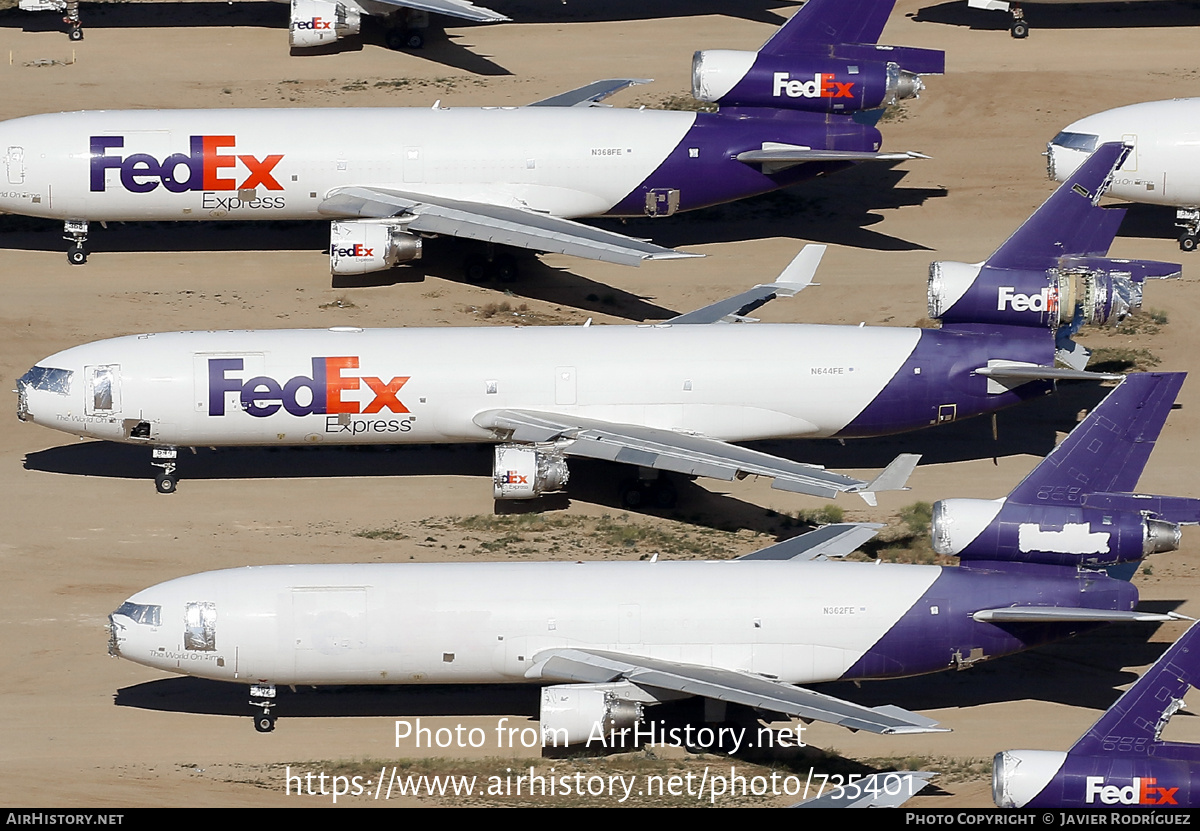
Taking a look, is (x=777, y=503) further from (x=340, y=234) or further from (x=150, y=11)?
(x=150, y=11)

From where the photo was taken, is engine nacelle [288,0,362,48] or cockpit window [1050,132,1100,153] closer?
cockpit window [1050,132,1100,153]

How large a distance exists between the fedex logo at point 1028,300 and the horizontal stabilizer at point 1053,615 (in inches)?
489

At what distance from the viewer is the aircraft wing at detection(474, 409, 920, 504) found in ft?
217

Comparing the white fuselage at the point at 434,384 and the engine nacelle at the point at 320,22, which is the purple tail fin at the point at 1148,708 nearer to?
the white fuselage at the point at 434,384

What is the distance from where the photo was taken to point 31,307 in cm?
7769

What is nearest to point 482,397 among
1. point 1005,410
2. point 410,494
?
point 410,494

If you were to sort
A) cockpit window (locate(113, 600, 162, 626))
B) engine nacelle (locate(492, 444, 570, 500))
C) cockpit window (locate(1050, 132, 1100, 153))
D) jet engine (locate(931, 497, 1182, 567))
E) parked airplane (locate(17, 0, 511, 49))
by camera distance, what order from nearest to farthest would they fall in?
1. cockpit window (locate(113, 600, 162, 626))
2. jet engine (locate(931, 497, 1182, 567))
3. engine nacelle (locate(492, 444, 570, 500))
4. cockpit window (locate(1050, 132, 1100, 153))
5. parked airplane (locate(17, 0, 511, 49))

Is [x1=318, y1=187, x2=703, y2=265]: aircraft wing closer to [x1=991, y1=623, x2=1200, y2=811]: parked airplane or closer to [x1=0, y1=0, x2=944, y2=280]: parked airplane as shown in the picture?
[x1=0, y1=0, x2=944, y2=280]: parked airplane

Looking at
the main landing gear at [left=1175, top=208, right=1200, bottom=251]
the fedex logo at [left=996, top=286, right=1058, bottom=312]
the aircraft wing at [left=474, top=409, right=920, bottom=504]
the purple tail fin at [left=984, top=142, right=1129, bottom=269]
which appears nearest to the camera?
the aircraft wing at [left=474, top=409, right=920, bottom=504]

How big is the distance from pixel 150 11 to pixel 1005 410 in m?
40.8

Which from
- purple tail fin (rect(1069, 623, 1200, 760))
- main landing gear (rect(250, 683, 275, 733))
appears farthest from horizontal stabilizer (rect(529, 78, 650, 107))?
purple tail fin (rect(1069, 623, 1200, 760))

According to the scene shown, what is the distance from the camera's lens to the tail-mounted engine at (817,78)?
266 feet

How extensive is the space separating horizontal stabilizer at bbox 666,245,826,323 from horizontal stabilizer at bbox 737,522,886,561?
10900 millimetres

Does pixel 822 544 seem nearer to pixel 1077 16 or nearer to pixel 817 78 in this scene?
pixel 817 78
